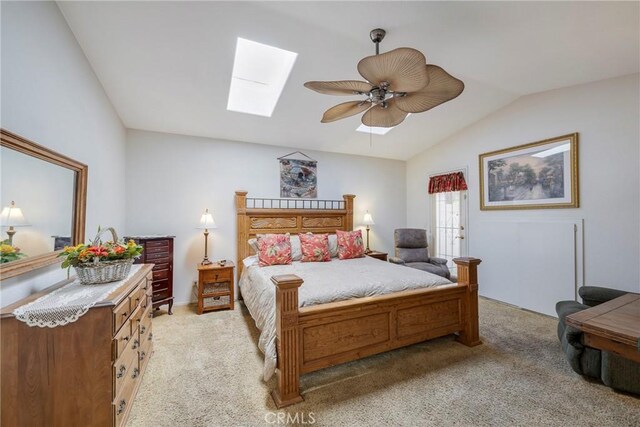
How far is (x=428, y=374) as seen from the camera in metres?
2.20

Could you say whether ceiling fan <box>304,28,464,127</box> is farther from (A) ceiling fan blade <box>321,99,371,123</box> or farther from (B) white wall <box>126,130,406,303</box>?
(B) white wall <box>126,130,406,303</box>

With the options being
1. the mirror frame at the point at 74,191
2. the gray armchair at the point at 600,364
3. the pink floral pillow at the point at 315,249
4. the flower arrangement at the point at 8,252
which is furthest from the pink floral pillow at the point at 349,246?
the flower arrangement at the point at 8,252

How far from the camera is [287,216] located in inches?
171

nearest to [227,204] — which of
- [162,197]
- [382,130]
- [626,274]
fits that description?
[162,197]

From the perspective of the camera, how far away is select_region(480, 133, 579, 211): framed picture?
3.29 metres

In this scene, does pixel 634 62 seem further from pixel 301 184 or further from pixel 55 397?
pixel 55 397

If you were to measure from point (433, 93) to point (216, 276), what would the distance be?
330 centimetres

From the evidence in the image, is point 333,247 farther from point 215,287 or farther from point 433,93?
point 433,93

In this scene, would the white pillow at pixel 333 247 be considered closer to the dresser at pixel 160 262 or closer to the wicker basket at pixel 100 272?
the dresser at pixel 160 262

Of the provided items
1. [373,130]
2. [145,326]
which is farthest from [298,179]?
[145,326]

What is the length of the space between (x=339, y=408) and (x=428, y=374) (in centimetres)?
86

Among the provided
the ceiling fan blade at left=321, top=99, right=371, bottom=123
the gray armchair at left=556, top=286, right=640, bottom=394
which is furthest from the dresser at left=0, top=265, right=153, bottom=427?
the gray armchair at left=556, top=286, right=640, bottom=394

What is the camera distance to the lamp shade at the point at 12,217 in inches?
56.7

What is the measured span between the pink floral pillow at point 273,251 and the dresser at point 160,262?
1194mm
